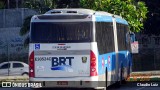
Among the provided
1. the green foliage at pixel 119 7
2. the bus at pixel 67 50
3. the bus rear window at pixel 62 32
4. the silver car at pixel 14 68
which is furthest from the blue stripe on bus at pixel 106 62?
the silver car at pixel 14 68

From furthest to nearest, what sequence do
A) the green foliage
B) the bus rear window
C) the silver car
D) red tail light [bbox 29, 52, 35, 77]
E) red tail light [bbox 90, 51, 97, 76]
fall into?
1. the silver car
2. the green foliage
3. the bus rear window
4. red tail light [bbox 29, 52, 35, 77]
5. red tail light [bbox 90, 51, 97, 76]

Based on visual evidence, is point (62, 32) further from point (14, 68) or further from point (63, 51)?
point (14, 68)

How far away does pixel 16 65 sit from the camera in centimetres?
4181

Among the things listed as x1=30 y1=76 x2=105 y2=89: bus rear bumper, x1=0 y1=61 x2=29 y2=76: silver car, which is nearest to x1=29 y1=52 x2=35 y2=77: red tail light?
x1=30 y1=76 x2=105 y2=89: bus rear bumper

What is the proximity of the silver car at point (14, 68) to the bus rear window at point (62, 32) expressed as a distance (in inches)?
842

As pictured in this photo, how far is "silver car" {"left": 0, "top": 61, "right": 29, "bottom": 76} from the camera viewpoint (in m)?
41.1

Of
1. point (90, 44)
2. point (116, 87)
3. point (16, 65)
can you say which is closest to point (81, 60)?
point (90, 44)

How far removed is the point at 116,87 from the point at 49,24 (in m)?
7.03

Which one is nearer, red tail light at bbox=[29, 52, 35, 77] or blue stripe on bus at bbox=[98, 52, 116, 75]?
red tail light at bbox=[29, 52, 35, 77]

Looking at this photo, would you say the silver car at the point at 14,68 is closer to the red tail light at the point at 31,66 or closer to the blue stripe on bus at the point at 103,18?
the blue stripe on bus at the point at 103,18

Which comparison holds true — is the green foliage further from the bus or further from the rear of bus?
the rear of bus

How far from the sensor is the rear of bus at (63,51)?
766 inches

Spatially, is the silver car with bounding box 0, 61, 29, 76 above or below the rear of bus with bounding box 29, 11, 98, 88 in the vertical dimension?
below

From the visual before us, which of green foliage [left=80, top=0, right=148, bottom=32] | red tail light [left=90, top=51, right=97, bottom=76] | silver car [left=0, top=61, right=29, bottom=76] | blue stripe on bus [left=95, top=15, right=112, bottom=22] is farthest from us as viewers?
silver car [left=0, top=61, right=29, bottom=76]
